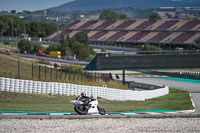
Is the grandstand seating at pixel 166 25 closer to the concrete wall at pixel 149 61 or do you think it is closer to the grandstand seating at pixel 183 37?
the grandstand seating at pixel 183 37

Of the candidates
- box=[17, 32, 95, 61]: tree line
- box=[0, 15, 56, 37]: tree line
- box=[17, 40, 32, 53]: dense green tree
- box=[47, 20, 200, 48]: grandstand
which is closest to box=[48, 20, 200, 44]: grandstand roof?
box=[47, 20, 200, 48]: grandstand

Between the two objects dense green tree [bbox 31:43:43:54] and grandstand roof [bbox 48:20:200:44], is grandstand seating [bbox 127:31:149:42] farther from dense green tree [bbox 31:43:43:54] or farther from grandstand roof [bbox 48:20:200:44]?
dense green tree [bbox 31:43:43:54]

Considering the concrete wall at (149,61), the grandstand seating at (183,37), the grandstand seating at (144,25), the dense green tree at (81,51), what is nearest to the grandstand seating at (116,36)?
the grandstand seating at (144,25)

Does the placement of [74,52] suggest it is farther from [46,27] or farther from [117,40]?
[46,27]

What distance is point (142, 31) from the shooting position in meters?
131

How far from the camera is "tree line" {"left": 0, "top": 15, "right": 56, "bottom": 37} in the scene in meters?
144

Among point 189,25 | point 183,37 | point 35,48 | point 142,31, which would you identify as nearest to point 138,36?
point 142,31

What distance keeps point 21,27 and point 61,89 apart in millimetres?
125562

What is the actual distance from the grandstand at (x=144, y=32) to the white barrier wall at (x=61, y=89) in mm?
68592

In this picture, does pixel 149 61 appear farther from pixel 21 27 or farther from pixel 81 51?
pixel 21 27

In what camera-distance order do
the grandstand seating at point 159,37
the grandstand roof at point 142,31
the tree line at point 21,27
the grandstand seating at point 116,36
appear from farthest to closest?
the tree line at point 21,27 < the grandstand seating at point 116,36 < the grandstand seating at point 159,37 < the grandstand roof at point 142,31

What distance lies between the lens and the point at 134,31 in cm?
13400

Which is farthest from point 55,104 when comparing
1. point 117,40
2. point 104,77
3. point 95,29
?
point 95,29

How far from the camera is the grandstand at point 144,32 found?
11344 cm
